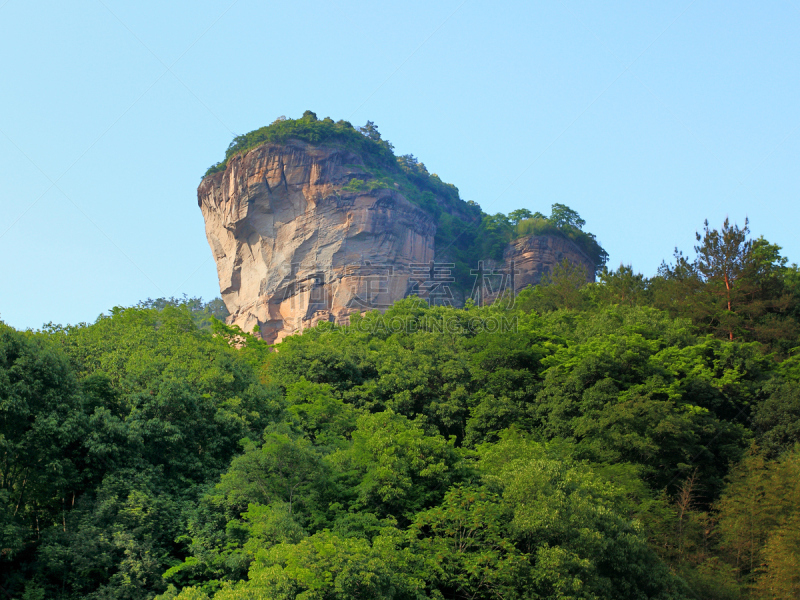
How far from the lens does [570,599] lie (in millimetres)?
13000

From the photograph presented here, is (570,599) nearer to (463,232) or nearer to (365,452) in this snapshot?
(365,452)

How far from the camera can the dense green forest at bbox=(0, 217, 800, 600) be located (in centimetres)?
1306

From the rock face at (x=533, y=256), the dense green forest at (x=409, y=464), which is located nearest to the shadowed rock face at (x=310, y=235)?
the rock face at (x=533, y=256)

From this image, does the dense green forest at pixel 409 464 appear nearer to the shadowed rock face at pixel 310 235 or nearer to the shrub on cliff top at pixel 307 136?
the shadowed rock face at pixel 310 235

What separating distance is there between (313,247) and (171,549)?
26.4 meters

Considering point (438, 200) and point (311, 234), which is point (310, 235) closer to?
point (311, 234)

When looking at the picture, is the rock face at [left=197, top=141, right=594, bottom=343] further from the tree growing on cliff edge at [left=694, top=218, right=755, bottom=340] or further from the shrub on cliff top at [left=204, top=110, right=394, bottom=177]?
the tree growing on cliff edge at [left=694, top=218, right=755, bottom=340]

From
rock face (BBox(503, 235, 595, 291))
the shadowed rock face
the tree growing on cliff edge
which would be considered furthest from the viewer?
rock face (BBox(503, 235, 595, 291))

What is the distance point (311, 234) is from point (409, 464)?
25.3 metres

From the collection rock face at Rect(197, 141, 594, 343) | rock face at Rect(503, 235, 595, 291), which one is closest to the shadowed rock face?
rock face at Rect(197, 141, 594, 343)

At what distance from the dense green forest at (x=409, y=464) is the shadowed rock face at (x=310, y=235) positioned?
13353mm

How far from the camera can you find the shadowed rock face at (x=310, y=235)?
39062mm

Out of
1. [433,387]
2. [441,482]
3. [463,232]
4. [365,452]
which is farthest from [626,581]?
[463,232]

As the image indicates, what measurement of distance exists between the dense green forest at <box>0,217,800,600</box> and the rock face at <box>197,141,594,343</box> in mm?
13380
